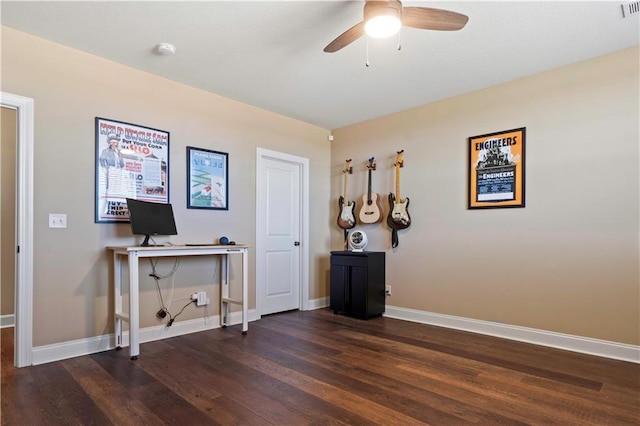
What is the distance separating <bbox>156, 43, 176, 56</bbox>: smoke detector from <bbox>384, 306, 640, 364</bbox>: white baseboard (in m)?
3.58

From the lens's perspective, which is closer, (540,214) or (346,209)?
(540,214)

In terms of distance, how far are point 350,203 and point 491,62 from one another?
237 centimetres

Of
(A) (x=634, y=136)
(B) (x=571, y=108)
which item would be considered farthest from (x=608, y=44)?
(A) (x=634, y=136)

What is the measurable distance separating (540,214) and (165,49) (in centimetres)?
359

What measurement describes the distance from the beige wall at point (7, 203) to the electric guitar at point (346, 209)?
12.6 ft

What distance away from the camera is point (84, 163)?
3041mm

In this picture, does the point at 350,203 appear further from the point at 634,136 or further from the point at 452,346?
the point at 634,136

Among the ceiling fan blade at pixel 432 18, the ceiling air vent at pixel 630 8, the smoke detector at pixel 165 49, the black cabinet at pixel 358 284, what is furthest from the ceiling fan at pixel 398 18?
the black cabinet at pixel 358 284

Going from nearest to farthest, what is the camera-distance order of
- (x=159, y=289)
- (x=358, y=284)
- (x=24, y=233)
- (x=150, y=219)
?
1. (x=24, y=233)
2. (x=150, y=219)
3. (x=159, y=289)
4. (x=358, y=284)

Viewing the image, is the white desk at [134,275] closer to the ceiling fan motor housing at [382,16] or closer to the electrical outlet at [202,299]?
the electrical outlet at [202,299]

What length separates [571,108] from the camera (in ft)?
10.6

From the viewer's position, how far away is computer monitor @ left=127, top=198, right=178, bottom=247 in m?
3.07

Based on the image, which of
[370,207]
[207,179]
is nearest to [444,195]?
[370,207]

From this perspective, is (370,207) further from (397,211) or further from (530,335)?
(530,335)
